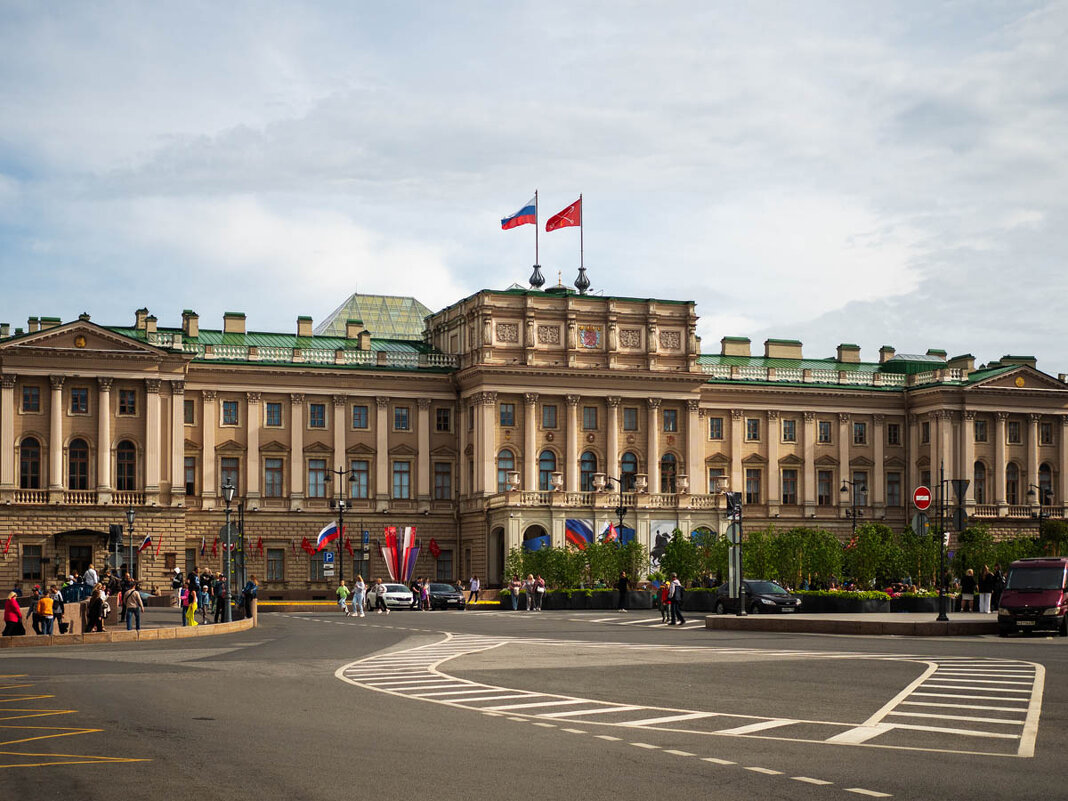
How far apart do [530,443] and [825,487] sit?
2559 centimetres

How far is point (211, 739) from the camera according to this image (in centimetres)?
1955

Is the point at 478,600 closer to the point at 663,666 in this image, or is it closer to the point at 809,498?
the point at 809,498

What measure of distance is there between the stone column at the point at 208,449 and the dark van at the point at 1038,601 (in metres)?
61.9

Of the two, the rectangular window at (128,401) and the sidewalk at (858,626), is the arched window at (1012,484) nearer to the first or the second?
the rectangular window at (128,401)

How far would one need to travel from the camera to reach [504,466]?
99.2 m

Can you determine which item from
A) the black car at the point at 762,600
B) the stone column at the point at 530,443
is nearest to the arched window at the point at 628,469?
the stone column at the point at 530,443

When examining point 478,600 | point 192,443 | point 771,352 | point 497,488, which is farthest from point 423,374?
point 771,352

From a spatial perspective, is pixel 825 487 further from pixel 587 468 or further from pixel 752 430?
pixel 587 468

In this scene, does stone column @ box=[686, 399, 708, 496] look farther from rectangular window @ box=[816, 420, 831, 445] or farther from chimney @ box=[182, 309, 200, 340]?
chimney @ box=[182, 309, 200, 340]

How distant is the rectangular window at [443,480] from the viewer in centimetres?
10231

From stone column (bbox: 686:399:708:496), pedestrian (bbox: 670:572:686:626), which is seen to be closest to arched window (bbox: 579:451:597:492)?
stone column (bbox: 686:399:708:496)

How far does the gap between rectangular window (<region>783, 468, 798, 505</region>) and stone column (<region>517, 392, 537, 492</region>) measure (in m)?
21.5

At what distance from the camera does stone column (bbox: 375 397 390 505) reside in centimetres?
10050

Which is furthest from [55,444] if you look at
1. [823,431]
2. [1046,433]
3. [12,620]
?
[1046,433]
